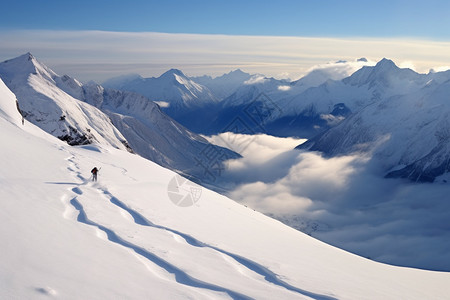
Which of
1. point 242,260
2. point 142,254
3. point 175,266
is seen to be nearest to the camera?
point 175,266

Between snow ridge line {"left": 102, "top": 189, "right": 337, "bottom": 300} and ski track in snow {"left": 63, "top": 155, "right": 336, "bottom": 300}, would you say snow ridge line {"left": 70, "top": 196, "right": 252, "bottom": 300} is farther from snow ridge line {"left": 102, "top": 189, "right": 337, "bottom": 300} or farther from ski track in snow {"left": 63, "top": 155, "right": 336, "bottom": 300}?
snow ridge line {"left": 102, "top": 189, "right": 337, "bottom": 300}

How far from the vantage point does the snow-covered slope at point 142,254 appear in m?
10.0

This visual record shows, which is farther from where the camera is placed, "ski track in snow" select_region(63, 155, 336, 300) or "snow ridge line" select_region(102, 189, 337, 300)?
"snow ridge line" select_region(102, 189, 337, 300)

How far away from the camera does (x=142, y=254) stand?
43.8ft

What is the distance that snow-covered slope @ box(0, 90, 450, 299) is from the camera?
1000 cm

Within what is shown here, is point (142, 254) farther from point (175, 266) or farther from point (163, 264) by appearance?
point (175, 266)

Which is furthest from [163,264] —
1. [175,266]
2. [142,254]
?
[142,254]

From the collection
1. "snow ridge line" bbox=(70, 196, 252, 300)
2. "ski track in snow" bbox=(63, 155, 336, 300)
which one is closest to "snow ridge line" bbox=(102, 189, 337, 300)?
"ski track in snow" bbox=(63, 155, 336, 300)

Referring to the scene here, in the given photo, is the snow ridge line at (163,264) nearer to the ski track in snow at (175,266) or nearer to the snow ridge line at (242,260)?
the ski track in snow at (175,266)

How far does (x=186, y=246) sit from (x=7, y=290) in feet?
27.9

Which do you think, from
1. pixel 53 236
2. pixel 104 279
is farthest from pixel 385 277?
pixel 53 236

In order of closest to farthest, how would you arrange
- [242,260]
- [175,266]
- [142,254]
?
1. [175,266]
2. [142,254]
3. [242,260]

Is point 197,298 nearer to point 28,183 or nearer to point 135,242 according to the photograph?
point 135,242

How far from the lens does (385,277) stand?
63.2 feet
